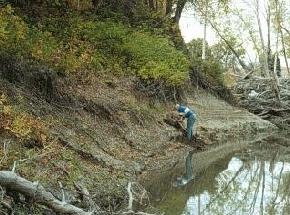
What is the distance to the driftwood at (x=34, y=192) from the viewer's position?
742 centimetres

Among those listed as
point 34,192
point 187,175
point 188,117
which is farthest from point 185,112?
point 34,192

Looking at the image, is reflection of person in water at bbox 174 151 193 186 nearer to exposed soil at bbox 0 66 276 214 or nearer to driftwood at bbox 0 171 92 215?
exposed soil at bbox 0 66 276 214

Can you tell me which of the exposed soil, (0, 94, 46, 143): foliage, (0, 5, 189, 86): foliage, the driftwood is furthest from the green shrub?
the driftwood

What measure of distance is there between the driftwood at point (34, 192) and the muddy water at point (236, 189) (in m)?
4.52

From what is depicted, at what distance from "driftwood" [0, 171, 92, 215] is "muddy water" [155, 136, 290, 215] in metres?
4.52

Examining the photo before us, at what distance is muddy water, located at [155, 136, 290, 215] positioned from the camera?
12353 millimetres

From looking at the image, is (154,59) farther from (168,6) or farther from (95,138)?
(95,138)

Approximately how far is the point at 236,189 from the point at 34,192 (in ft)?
27.0

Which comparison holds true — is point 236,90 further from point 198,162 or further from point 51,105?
point 51,105

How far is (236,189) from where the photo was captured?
48.1ft

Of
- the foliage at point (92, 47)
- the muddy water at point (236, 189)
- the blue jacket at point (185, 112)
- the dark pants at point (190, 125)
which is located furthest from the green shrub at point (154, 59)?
the muddy water at point (236, 189)

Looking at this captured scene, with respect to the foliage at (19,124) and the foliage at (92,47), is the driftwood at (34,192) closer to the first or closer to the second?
the foliage at (19,124)

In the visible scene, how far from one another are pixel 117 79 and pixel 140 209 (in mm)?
9703

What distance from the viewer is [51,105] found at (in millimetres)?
14703
